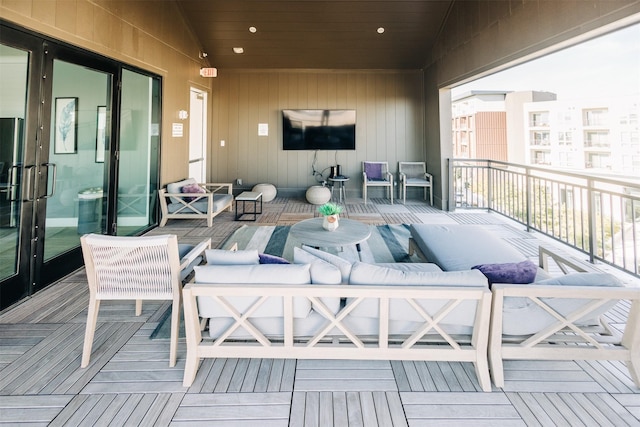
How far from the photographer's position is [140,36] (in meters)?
4.59

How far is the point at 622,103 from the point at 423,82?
843 cm

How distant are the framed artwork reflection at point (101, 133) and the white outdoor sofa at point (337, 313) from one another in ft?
10.4

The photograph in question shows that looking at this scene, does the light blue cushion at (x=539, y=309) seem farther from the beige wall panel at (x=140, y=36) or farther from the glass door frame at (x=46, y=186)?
the beige wall panel at (x=140, y=36)

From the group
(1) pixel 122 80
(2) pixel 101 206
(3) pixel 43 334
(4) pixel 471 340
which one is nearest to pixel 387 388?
(4) pixel 471 340

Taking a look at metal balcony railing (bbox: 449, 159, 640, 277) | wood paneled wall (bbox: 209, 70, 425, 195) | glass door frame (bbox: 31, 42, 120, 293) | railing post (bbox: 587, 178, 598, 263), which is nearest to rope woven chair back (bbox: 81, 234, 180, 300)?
glass door frame (bbox: 31, 42, 120, 293)

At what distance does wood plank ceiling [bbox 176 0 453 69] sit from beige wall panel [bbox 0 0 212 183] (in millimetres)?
655

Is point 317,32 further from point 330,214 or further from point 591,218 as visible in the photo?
point 591,218

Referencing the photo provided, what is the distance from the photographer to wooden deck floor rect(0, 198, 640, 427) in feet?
4.83

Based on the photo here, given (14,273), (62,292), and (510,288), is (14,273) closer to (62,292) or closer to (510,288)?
(62,292)

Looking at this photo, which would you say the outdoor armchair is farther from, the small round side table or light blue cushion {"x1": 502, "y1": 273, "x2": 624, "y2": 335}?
light blue cushion {"x1": 502, "y1": 273, "x2": 624, "y2": 335}

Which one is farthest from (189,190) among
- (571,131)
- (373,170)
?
(571,131)

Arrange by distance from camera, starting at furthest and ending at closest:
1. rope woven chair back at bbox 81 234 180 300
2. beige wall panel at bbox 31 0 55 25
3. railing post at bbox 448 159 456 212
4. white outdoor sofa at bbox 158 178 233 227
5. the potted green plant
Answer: railing post at bbox 448 159 456 212 < white outdoor sofa at bbox 158 178 233 227 < the potted green plant < beige wall panel at bbox 31 0 55 25 < rope woven chair back at bbox 81 234 180 300

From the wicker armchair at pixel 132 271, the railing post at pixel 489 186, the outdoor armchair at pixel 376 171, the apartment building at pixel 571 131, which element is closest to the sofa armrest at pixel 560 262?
the wicker armchair at pixel 132 271

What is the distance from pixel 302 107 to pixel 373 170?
2386 mm
